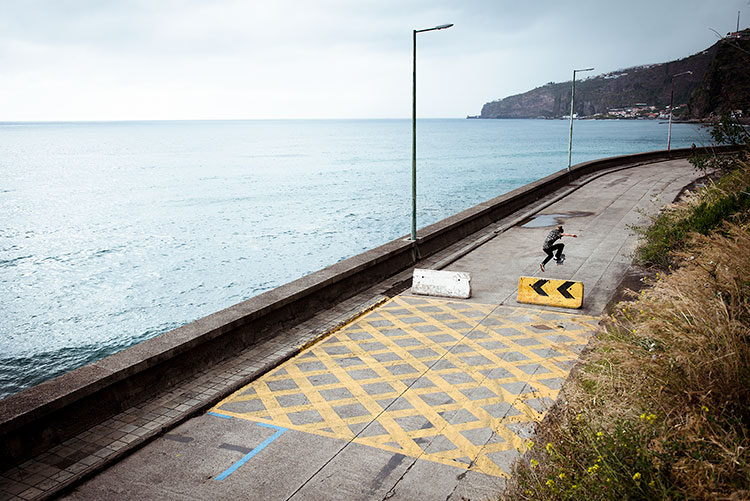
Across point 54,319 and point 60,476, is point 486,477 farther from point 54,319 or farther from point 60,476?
point 54,319

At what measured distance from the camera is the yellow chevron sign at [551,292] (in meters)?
12.1

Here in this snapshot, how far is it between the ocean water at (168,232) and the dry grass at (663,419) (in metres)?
17.6

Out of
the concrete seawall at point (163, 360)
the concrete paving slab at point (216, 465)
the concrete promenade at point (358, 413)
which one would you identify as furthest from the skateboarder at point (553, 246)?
the concrete paving slab at point (216, 465)

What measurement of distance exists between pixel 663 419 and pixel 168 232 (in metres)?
45.3

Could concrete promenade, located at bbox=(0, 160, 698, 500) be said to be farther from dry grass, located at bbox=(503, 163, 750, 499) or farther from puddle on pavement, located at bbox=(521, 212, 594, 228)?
puddle on pavement, located at bbox=(521, 212, 594, 228)

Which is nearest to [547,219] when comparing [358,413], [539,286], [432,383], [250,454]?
[539,286]

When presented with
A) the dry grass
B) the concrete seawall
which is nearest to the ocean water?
the concrete seawall

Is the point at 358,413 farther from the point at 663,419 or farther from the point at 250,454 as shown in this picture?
the point at 663,419

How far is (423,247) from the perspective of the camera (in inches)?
672

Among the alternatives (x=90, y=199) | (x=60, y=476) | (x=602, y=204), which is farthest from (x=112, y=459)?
(x=90, y=199)

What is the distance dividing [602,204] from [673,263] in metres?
12.8

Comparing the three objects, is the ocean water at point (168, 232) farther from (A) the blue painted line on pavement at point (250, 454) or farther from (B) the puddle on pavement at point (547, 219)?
(A) the blue painted line on pavement at point (250, 454)

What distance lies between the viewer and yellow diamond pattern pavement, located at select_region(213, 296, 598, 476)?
7285 millimetres

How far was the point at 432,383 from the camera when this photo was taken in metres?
8.79
